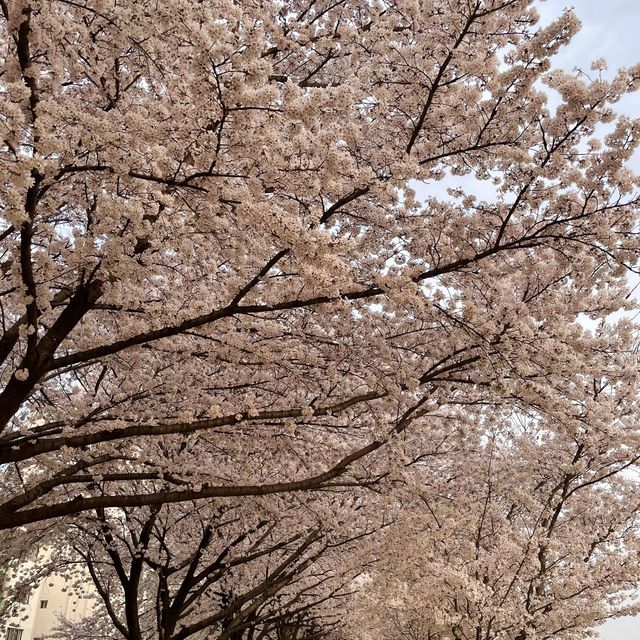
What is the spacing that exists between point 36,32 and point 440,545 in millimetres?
7527

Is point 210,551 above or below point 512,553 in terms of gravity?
above

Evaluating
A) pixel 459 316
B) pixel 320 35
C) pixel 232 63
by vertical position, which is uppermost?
pixel 320 35

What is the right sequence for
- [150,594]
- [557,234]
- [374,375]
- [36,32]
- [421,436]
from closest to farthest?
[36,32], [557,234], [374,375], [421,436], [150,594]

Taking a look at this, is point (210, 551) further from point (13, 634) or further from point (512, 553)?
point (13, 634)

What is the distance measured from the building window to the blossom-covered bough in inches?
1053

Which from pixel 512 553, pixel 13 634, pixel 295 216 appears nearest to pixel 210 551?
pixel 512 553

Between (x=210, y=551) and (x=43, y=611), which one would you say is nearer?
(x=210, y=551)

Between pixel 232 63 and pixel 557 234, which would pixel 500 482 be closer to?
pixel 557 234

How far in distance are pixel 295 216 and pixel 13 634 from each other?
32474 mm

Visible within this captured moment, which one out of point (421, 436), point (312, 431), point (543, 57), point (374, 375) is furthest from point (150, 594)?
point (543, 57)

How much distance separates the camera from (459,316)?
18.1 ft

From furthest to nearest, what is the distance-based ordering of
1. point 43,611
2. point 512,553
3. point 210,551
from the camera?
1. point 43,611
2. point 210,551
3. point 512,553

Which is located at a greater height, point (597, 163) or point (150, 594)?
point (150, 594)

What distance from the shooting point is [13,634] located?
28.6 m
